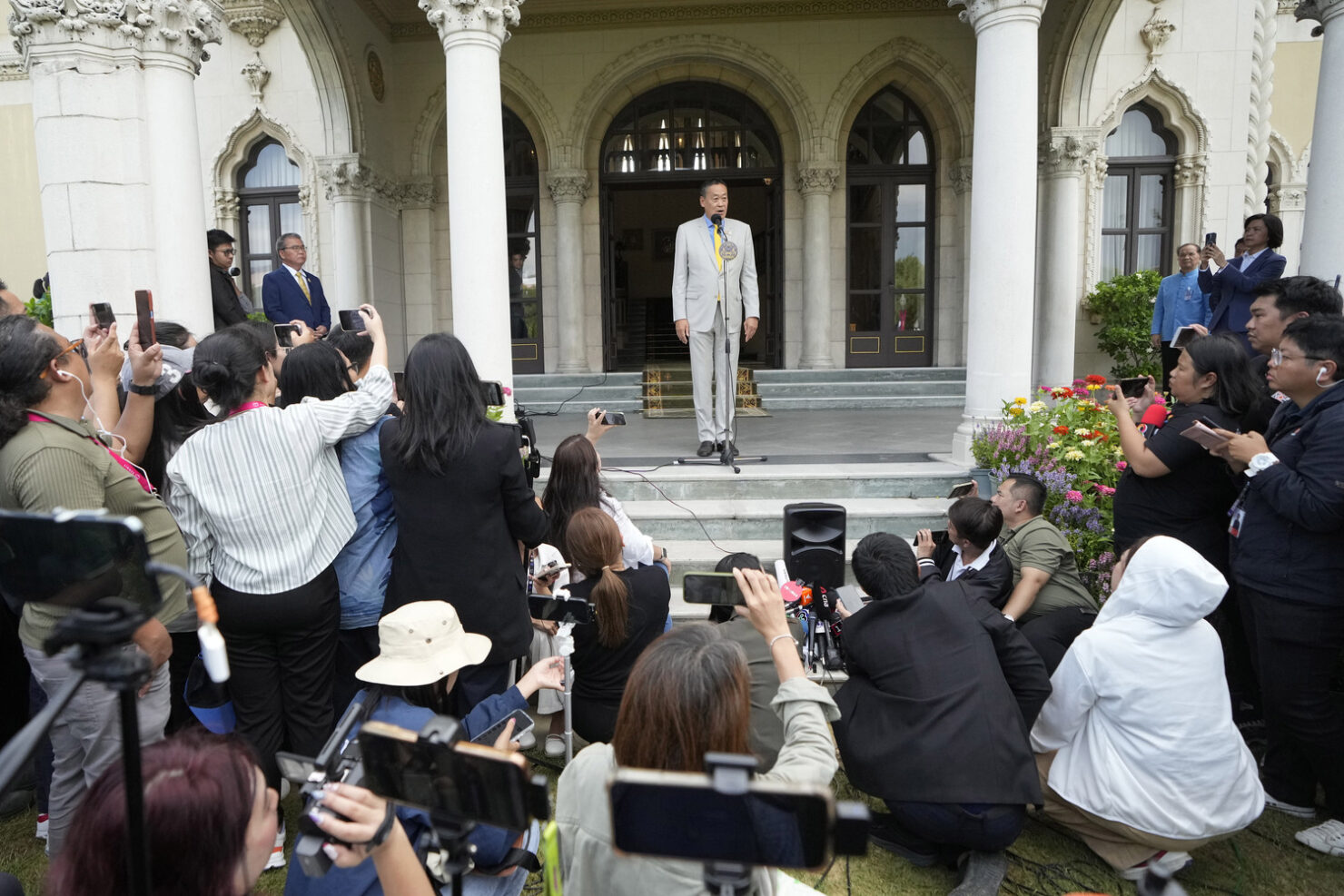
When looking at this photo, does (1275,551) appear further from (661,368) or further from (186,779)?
(661,368)

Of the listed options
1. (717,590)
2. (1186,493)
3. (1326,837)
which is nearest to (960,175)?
(1186,493)

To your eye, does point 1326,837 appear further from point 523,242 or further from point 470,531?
point 523,242

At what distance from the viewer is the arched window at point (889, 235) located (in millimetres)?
11953

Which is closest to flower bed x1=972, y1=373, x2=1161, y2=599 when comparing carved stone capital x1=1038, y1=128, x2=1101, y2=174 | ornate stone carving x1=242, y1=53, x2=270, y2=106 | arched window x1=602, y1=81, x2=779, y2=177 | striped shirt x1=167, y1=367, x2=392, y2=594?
striped shirt x1=167, y1=367, x2=392, y2=594

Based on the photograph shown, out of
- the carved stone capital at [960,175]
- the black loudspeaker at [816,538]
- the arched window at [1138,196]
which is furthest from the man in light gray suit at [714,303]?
the arched window at [1138,196]

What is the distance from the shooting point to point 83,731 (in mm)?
2508

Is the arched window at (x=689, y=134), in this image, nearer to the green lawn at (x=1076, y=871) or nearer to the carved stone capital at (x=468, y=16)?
the carved stone capital at (x=468, y=16)

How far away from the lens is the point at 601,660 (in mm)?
3301

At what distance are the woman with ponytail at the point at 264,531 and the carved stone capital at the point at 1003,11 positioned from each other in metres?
5.69

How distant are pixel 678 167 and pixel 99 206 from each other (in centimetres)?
800

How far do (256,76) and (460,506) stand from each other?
443 inches

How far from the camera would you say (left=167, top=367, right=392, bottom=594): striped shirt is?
8.79ft

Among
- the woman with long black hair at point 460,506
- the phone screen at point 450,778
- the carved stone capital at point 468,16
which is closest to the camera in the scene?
the phone screen at point 450,778

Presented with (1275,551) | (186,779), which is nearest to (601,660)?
(186,779)
